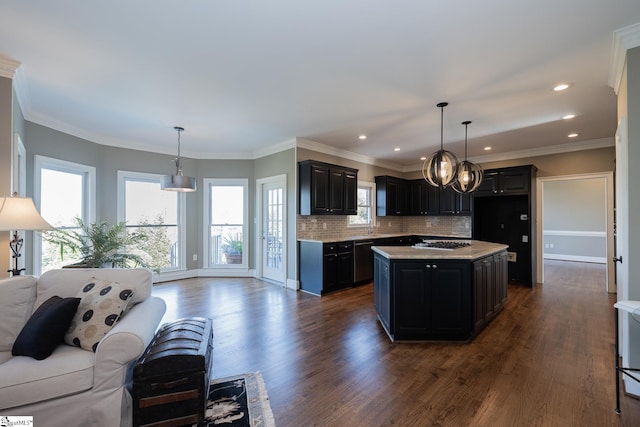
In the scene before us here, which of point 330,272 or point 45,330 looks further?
point 330,272

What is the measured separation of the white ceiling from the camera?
2055mm

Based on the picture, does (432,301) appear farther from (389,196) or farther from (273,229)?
(389,196)

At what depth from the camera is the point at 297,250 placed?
5.43m

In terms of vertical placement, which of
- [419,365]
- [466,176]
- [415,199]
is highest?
[466,176]

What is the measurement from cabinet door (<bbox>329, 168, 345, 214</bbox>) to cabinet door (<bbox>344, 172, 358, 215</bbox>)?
0.10 m

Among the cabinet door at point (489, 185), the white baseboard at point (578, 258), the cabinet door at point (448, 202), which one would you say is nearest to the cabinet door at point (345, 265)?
the cabinet door at point (448, 202)

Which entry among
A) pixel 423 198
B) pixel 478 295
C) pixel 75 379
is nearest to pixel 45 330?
pixel 75 379

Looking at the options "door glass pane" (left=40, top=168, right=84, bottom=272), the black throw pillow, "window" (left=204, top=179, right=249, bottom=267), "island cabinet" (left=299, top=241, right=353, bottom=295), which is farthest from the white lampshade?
"window" (left=204, top=179, right=249, bottom=267)

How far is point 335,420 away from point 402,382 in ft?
2.35

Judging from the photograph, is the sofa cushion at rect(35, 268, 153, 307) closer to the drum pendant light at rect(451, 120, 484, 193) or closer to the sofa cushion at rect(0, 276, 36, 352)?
the sofa cushion at rect(0, 276, 36, 352)

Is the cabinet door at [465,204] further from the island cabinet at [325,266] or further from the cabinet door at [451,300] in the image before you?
the cabinet door at [451,300]

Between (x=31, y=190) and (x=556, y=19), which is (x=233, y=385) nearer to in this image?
(x=556, y=19)

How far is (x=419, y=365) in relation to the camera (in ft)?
8.70

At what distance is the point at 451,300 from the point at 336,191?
309 centimetres
